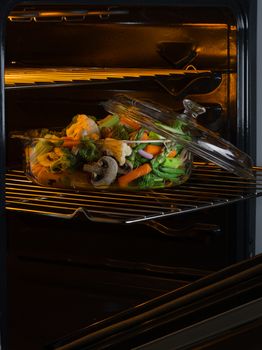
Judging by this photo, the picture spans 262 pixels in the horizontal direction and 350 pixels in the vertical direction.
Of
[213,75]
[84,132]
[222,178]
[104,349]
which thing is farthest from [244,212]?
[104,349]

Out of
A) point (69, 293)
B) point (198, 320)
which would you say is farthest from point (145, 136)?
point (198, 320)

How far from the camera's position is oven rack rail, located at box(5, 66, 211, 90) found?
57.1 inches

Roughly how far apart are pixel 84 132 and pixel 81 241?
367 millimetres

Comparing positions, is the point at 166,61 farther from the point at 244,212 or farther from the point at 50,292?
the point at 50,292

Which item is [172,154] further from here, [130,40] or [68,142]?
[130,40]

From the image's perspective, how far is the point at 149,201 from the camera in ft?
4.84

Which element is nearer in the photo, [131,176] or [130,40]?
[131,176]

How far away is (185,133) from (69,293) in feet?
1.43

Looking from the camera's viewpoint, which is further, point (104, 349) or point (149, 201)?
point (149, 201)

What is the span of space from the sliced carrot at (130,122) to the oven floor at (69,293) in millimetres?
354

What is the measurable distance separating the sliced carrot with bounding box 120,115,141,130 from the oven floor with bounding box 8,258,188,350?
14.0 inches

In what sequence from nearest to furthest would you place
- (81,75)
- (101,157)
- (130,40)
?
(101,157) < (81,75) < (130,40)

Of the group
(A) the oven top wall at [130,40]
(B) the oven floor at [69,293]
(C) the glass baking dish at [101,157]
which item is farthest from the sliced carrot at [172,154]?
(B) the oven floor at [69,293]

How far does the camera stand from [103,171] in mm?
1440
